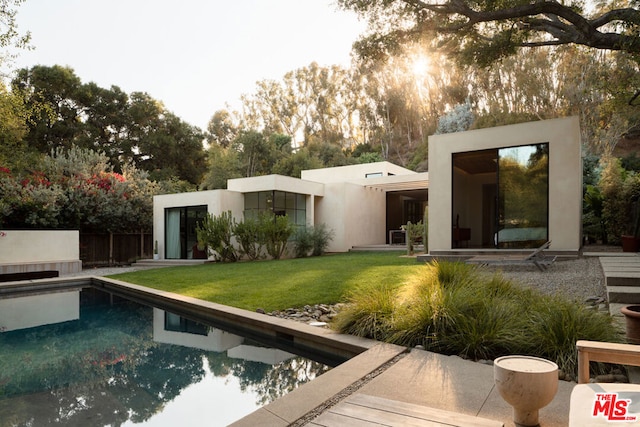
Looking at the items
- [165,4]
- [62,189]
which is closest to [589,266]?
[165,4]

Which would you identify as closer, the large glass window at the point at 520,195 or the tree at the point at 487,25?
the tree at the point at 487,25

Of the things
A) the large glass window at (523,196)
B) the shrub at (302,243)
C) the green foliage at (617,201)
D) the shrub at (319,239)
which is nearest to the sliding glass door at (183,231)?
the shrub at (302,243)

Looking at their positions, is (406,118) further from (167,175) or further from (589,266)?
(589,266)

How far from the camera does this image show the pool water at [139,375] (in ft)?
12.4

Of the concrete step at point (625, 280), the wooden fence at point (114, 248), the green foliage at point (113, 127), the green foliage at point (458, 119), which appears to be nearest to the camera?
the concrete step at point (625, 280)

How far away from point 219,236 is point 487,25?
10498mm

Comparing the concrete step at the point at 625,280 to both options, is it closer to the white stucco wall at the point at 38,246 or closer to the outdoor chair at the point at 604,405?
the outdoor chair at the point at 604,405

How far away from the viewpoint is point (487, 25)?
→ 32.8ft

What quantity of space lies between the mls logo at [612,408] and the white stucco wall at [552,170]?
8924mm

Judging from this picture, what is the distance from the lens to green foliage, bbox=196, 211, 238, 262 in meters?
14.8

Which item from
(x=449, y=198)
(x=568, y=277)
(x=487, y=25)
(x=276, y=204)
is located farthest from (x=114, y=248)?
(x=568, y=277)

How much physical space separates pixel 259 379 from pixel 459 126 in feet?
102

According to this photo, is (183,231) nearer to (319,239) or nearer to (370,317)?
(319,239)

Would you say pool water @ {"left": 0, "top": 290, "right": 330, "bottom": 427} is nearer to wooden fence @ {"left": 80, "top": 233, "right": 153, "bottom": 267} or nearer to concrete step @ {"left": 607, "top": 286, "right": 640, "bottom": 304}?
concrete step @ {"left": 607, "top": 286, "right": 640, "bottom": 304}
